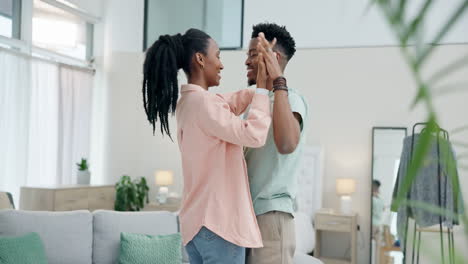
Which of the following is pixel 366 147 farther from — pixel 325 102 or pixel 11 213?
pixel 11 213

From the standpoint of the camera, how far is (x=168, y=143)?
7266mm

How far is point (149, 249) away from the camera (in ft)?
12.4

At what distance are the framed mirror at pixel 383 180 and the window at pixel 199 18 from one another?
229 centimetres

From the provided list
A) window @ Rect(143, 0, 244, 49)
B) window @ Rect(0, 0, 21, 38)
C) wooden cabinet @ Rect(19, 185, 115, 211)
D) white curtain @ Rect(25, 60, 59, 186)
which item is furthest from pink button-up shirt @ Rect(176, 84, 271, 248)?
window @ Rect(143, 0, 244, 49)

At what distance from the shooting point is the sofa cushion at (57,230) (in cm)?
359

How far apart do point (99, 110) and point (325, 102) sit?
328 cm

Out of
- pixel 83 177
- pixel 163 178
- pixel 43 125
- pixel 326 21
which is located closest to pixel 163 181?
pixel 163 178

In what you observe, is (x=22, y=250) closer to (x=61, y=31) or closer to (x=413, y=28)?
(x=413, y=28)

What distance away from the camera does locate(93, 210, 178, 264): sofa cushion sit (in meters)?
3.84

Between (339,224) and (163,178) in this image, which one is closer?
(339,224)

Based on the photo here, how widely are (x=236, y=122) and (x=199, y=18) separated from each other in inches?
244

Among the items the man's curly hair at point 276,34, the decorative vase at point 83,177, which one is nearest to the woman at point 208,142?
the man's curly hair at point 276,34

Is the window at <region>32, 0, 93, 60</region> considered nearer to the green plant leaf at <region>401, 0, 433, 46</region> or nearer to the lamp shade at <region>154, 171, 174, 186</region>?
the lamp shade at <region>154, 171, 174, 186</region>

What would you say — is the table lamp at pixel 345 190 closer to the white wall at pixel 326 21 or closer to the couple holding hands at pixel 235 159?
the white wall at pixel 326 21
